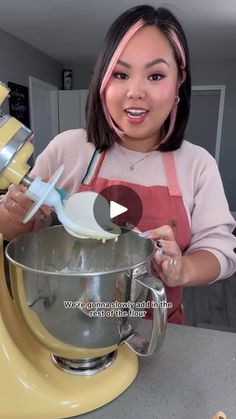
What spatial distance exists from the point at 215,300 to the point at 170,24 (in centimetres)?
194

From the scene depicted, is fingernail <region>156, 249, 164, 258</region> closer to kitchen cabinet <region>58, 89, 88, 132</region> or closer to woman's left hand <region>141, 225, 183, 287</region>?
woman's left hand <region>141, 225, 183, 287</region>

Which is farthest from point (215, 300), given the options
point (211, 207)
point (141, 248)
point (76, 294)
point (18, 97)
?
point (18, 97)

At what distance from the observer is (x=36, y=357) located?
1.50ft

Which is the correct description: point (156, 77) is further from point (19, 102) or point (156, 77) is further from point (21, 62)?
point (21, 62)

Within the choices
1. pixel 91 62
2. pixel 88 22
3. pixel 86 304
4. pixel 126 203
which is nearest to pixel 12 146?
pixel 86 304

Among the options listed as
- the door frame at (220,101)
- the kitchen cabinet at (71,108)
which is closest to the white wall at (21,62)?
the kitchen cabinet at (71,108)

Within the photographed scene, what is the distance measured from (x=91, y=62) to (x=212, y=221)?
3.84m

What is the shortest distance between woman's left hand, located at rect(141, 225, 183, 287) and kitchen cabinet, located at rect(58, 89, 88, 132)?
355cm

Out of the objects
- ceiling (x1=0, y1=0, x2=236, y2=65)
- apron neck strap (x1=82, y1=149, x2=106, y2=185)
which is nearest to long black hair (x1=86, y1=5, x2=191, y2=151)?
apron neck strap (x1=82, y1=149, x2=106, y2=185)

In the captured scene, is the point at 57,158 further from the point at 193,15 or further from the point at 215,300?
the point at 193,15

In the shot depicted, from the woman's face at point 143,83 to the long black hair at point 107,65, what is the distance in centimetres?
2

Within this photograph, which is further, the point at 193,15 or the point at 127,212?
the point at 193,15

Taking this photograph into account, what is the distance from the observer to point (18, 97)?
297 cm

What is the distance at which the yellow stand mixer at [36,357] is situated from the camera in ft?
1.15
